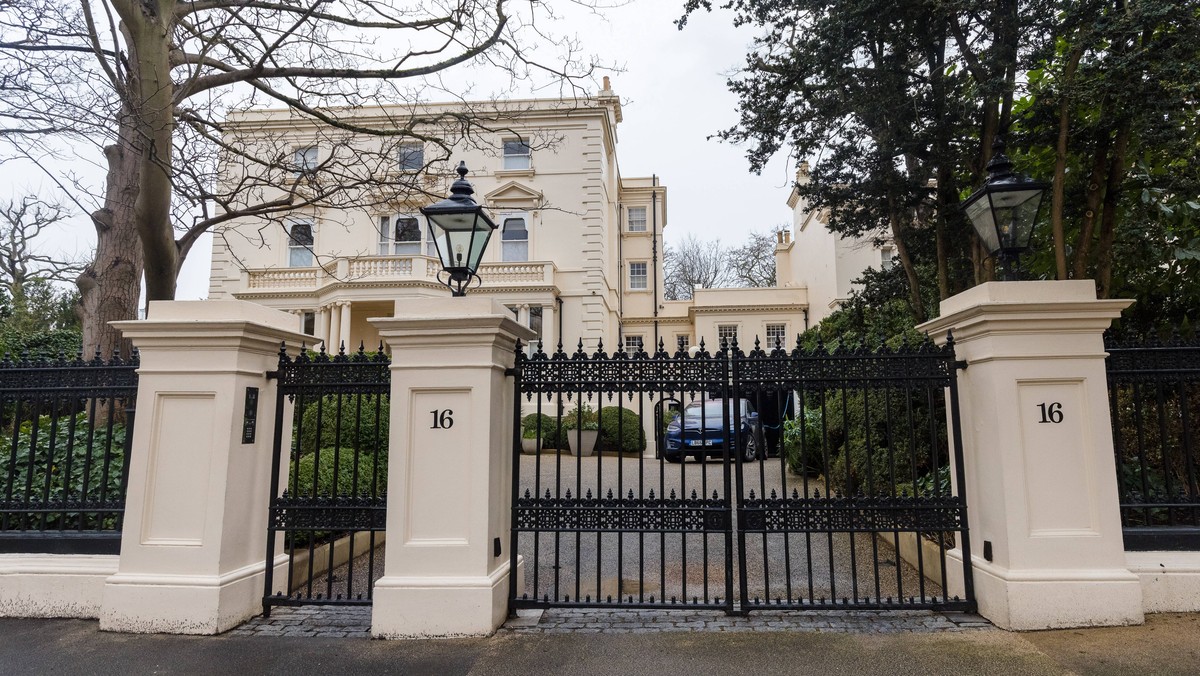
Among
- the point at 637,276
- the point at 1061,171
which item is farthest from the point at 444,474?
the point at 637,276

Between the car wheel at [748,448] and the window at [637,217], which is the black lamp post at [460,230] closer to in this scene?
the car wheel at [748,448]

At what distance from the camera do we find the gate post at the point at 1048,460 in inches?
167

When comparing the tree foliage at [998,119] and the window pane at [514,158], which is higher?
the window pane at [514,158]

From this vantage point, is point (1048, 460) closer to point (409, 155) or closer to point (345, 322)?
point (409, 155)

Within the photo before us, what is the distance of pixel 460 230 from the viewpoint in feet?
15.6

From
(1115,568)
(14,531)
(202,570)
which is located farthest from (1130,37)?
(14,531)

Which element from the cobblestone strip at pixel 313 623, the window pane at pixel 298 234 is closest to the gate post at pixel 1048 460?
the cobblestone strip at pixel 313 623

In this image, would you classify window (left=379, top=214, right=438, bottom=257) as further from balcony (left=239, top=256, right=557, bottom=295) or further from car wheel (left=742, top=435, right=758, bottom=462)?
car wheel (left=742, top=435, right=758, bottom=462)

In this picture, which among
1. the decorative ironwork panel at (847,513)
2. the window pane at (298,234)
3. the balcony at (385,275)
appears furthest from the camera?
the balcony at (385,275)

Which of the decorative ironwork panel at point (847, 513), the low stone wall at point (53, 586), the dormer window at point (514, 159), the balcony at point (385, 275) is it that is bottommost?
the low stone wall at point (53, 586)

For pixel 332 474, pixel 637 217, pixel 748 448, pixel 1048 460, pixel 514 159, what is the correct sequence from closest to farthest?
pixel 1048 460 < pixel 332 474 < pixel 748 448 < pixel 514 159 < pixel 637 217

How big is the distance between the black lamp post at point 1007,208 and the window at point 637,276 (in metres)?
27.6

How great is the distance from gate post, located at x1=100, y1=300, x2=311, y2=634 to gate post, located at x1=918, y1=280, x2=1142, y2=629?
544cm

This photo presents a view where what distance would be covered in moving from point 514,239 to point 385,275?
4.98 meters
